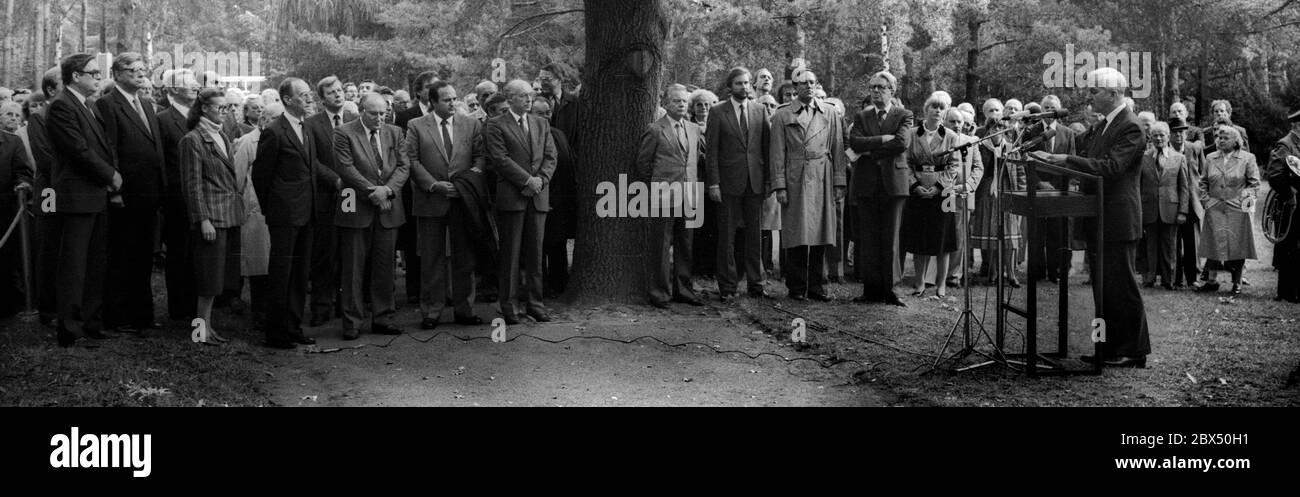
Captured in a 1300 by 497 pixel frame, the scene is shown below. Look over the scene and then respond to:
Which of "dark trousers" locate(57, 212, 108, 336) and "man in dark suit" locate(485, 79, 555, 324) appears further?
"man in dark suit" locate(485, 79, 555, 324)

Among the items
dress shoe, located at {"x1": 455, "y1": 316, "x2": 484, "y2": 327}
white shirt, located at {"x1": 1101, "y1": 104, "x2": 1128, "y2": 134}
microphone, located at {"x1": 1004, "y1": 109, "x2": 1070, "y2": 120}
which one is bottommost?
dress shoe, located at {"x1": 455, "y1": 316, "x2": 484, "y2": 327}

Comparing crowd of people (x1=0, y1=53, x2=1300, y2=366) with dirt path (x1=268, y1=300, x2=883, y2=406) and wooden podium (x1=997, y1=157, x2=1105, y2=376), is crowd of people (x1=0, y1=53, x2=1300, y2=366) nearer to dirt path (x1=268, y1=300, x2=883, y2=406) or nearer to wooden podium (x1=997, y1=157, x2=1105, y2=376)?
wooden podium (x1=997, y1=157, x2=1105, y2=376)

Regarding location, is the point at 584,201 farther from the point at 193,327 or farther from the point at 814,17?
the point at 814,17

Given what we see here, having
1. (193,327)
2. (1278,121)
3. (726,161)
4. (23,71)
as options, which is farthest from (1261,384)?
(23,71)

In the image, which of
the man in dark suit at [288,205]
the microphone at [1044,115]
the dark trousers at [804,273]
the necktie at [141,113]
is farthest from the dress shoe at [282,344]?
the microphone at [1044,115]

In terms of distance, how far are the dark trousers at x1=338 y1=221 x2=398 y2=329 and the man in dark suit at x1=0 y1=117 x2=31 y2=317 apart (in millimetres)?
3053

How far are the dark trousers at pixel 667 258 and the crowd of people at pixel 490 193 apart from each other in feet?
0.07

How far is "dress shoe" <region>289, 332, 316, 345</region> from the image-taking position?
29.7ft

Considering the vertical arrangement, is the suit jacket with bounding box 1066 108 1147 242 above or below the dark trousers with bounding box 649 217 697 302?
above

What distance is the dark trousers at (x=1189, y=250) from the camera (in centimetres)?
1321

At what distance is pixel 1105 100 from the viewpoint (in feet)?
26.6

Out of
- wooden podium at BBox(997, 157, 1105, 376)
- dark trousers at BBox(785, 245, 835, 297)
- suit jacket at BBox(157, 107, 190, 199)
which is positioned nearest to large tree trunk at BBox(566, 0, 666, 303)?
dark trousers at BBox(785, 245, 835, 297)

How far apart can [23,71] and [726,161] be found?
17.9 meters

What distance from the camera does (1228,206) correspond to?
1298 centimetres
